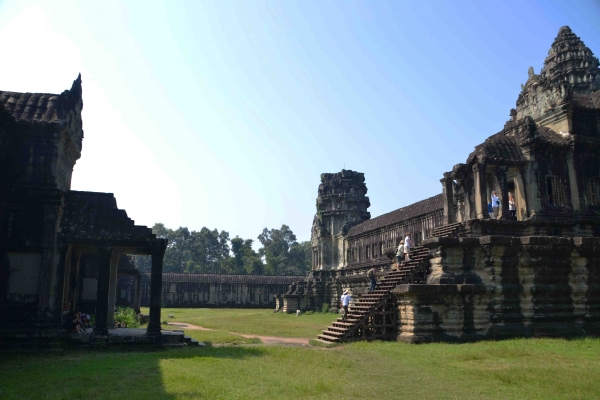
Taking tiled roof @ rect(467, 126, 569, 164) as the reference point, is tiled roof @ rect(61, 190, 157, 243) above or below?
below

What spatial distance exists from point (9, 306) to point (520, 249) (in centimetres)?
1518

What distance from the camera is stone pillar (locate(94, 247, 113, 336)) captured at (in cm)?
1402

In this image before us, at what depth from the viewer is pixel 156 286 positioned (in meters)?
14.9

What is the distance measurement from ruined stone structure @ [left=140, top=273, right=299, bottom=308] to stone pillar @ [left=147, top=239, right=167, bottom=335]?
38032 millimetres

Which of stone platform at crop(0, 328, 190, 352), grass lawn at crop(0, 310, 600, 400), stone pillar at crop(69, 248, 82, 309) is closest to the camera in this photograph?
grass lawn at crop(0, 310, 600, 400)

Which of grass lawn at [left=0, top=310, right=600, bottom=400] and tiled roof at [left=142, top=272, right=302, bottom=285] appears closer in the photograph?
grass lawn at [left=0, top=310, right=600, bottom=400]

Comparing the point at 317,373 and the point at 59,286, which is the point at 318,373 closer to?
the point at 317,373

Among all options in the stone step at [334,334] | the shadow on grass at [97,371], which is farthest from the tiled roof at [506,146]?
the shadow on grass at [97,371]

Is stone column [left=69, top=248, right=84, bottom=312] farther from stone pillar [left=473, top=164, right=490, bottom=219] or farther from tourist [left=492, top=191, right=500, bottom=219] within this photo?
tourist [left=492, top=191, right=500, bottom=219]

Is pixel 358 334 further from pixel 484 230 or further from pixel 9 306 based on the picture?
pixel 9 306

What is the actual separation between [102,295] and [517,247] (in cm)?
1275

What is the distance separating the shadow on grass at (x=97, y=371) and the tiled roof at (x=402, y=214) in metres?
19.0

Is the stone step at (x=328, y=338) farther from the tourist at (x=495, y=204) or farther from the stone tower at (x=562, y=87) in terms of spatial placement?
the stone tower at (x=562, y=87)

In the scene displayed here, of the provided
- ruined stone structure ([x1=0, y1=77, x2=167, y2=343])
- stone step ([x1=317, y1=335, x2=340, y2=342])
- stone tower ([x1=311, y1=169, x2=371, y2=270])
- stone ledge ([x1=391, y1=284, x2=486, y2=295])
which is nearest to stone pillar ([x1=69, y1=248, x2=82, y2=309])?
ruined stone structure ([x1=0, y1=77, x2=167, y2=343])
